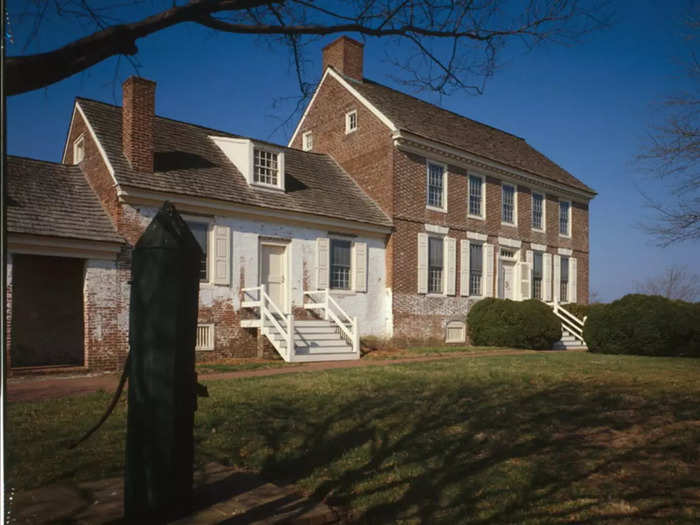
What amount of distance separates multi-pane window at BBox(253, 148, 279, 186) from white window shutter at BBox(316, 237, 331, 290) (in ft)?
7.65

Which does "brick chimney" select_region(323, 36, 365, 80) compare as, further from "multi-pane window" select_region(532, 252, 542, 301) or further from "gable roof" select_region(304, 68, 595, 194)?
"multi-pane window" select_region(532, 252, 542, 301)

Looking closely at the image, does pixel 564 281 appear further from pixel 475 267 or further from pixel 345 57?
pixel 345 57

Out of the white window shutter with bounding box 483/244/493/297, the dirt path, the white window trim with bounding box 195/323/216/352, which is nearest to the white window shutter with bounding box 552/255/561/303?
the white window shutter with bounding box 483/244/493/297

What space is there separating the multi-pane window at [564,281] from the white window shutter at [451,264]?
7929 mm

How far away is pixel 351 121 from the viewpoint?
2214 centimetres

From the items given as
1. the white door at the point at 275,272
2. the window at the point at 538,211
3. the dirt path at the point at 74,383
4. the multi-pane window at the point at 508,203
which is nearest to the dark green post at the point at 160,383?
the dirt path at the point at 74,383

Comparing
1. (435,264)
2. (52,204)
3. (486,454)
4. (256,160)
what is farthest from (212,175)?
(486,454)

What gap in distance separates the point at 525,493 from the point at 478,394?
4.21 metres

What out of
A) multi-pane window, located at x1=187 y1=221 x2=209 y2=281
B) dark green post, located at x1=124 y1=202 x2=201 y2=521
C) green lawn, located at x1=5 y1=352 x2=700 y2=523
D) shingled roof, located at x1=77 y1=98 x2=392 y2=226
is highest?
shingled roof, located at x1=77 y1=98 x2=392 y2=226

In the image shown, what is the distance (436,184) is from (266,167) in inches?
268

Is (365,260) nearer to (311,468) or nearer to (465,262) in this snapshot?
(465,262)

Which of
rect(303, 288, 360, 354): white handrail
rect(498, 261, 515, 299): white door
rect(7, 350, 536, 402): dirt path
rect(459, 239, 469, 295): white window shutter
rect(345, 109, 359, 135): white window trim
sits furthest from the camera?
rect(498, 261, 515, 299): white door

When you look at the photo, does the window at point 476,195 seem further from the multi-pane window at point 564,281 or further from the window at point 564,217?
the multi-pane window at point 564,281

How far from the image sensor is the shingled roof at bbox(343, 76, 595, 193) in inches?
837
